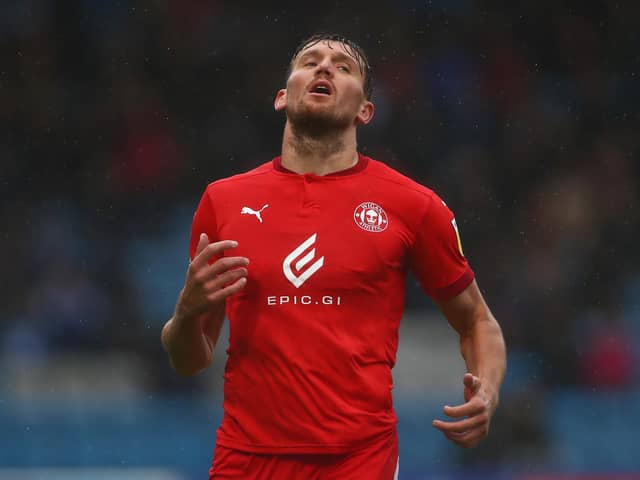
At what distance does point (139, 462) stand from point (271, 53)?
5455 millimetres

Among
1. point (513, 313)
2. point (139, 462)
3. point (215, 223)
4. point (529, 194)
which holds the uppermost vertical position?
point (215, 223)

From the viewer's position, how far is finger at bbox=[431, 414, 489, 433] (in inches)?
142

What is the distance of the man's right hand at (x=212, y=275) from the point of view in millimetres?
3580

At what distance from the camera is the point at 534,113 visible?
12500 mm

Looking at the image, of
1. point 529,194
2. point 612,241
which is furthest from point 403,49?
point 612,241

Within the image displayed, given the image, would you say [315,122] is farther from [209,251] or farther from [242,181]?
[209,251]

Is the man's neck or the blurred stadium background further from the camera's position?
the blurred stadium background

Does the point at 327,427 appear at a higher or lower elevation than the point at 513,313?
higher

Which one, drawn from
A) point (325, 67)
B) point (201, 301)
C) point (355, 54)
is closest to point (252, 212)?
point (201, 301)

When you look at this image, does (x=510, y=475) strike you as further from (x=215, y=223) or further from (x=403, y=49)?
(x=403, y=49)

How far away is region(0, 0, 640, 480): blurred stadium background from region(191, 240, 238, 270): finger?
4721 millimetres

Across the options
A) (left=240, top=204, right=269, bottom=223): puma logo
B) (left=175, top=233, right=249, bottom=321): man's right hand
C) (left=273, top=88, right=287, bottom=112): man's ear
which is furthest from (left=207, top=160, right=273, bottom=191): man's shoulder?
(left=175, top=233, right=249, bottom=321): man's right hand

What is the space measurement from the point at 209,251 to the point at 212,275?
0.27 feet

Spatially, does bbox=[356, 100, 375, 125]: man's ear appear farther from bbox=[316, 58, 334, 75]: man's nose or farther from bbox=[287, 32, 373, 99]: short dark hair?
bbox=[316, 58, 334, 75]: man's nose
